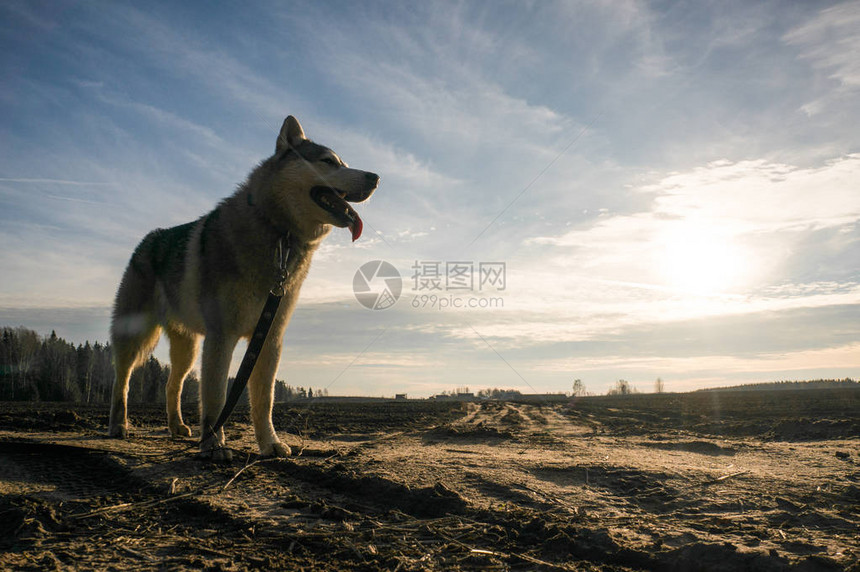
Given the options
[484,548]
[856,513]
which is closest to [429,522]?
[484,548]

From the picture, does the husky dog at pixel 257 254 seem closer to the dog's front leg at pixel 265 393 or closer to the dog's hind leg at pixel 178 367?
the dog's front leg at pixel 265 393

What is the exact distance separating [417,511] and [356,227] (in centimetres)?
321

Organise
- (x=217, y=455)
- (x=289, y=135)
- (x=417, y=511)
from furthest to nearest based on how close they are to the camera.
A: (x=289, y=135) < (x=217, y=455) < (x=417, y=511)

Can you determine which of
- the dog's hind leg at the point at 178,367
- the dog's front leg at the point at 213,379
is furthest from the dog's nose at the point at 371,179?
the dog's hind leg at the point at 178,367

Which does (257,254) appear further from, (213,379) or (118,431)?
(118,431)

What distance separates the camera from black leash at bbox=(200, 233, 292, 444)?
15.4 feet

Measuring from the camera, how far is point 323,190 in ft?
18.6

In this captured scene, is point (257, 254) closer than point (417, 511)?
No

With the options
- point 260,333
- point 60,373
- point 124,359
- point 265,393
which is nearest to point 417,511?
point 260,333

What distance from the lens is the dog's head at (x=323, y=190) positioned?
221 inches

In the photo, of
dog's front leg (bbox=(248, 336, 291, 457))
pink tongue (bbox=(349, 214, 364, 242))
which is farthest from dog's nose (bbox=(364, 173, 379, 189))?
dog's front leg (bbox=(248, 336, 291, 457))

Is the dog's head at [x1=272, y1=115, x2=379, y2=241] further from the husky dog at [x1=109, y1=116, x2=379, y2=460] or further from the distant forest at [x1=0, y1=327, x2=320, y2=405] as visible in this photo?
the distant forest at [x1=0, y1=327, x2=320, y2=405]

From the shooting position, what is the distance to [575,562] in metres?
2.56

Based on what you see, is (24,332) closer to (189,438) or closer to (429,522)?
(189,438)
